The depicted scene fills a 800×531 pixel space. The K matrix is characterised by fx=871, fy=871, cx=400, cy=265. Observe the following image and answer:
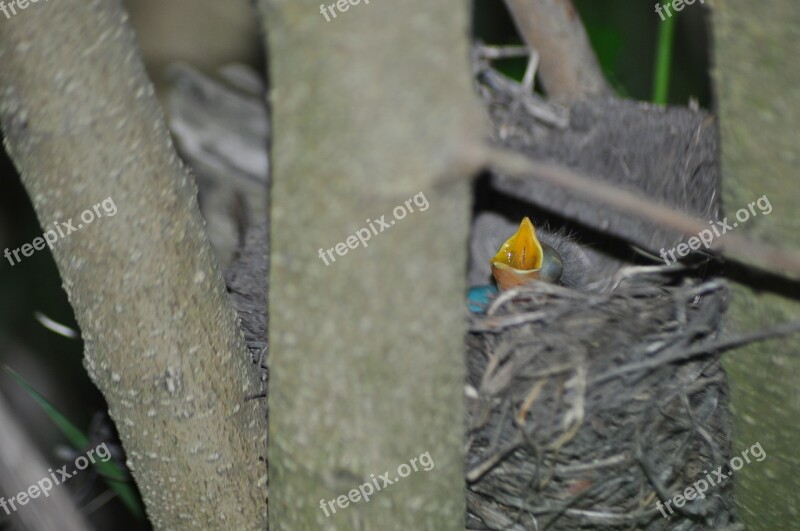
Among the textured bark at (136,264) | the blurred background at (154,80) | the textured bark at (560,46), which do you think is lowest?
the blurred background at (154,80)

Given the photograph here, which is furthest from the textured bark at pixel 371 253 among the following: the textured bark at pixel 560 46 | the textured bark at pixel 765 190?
the textured bark at pixel 560 46

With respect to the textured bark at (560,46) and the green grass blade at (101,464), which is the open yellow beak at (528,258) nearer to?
the textured bark at (560,46)

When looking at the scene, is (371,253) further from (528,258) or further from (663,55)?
(663,55)

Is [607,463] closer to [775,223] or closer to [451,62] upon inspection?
[775,223]

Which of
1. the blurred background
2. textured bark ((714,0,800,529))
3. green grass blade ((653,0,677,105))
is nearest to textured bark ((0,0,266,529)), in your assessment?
textured bark ((714,0,800,529))

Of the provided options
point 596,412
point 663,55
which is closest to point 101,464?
point 596,412
